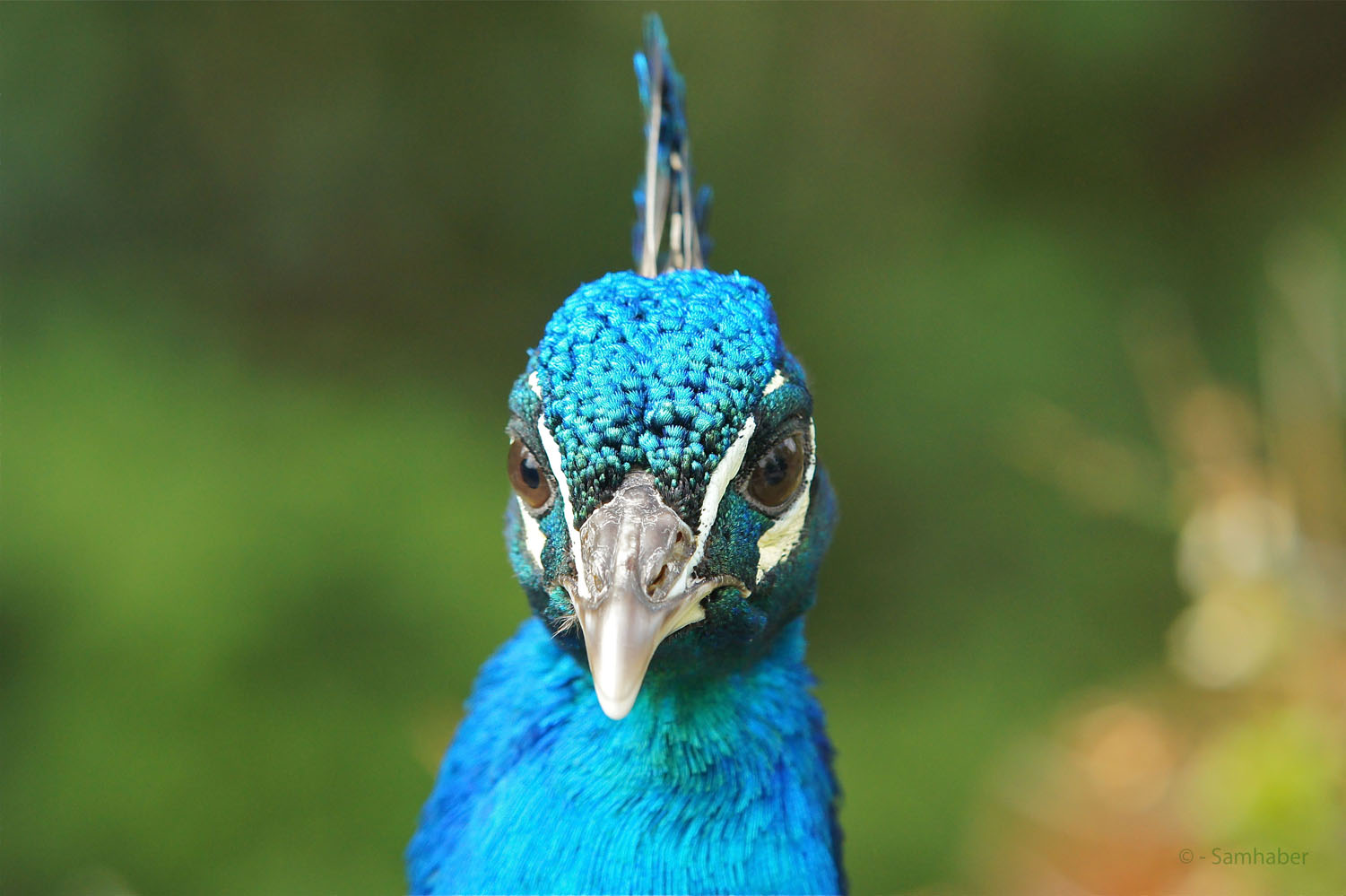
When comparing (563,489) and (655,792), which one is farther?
(655,792)

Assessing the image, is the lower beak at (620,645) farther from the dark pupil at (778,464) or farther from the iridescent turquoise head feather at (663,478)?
the dark pupil at (778,464)

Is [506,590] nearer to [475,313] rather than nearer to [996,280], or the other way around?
[475,313]

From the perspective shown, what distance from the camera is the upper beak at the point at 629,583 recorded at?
95 centimetres

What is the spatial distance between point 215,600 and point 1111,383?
204 centimetres

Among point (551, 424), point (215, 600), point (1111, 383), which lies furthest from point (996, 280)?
point (551, 424)

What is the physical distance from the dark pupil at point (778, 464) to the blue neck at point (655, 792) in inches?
9.3

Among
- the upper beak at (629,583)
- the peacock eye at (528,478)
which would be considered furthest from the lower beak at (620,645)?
the peacock eye at (528,478)

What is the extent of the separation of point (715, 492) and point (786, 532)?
14 centimetres

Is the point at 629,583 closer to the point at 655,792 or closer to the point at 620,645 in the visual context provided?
the point at 620,645

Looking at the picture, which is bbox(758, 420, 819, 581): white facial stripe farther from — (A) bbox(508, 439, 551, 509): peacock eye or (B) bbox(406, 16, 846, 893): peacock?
(A) bbox(508, 439, 551, 509): peacock eye

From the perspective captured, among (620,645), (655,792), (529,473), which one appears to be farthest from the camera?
(655,792)

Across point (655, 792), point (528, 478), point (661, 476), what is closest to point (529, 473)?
point (528, 478)

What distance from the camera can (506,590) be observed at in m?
2.50

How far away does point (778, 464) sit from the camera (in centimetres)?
110
